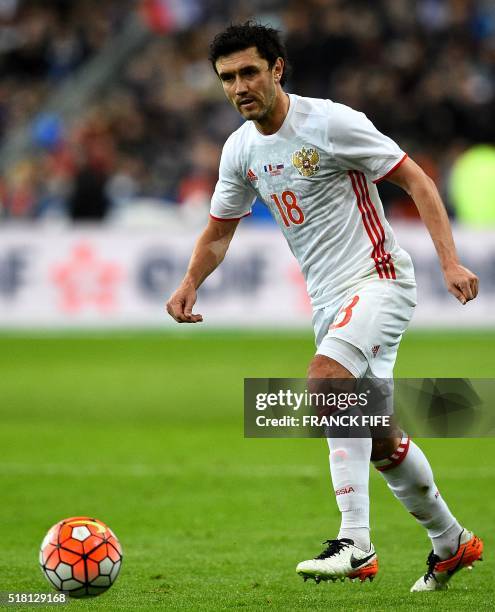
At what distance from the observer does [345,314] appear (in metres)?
5.65

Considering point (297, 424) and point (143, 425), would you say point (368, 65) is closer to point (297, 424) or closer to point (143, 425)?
point (143, 425)

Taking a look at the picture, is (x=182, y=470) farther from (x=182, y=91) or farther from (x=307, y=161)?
(x=182, y=91)

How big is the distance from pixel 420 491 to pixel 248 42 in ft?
7.00

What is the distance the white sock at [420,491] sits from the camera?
19.0 feet

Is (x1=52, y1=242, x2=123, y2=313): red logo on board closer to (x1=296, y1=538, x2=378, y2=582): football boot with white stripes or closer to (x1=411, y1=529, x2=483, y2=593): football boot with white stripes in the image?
(x1=411, y1=529, x2=483, y2=593): football boot with white stripes

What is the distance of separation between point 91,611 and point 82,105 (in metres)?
19.0

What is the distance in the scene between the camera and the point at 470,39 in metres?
21.2

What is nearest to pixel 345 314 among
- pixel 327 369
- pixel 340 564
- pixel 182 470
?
pixel 327 369

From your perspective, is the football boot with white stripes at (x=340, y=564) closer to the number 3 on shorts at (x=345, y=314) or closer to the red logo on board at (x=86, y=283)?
the number 3 on shorts at (x=345, y=314)

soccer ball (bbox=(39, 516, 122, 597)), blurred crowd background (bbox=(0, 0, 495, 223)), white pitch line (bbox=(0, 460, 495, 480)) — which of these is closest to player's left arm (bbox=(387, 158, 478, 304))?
soccer ball (bbox=(39, 516, 122, 597))

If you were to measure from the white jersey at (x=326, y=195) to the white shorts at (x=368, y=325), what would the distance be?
0.06m

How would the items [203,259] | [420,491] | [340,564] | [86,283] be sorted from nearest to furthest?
1. [340,564]
2. [420,491]
3. [203,259]
4. [86,283]

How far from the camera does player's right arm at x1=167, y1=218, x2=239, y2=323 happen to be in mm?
6141

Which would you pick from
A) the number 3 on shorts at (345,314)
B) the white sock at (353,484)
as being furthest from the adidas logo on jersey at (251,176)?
the white sock at (353,484)
